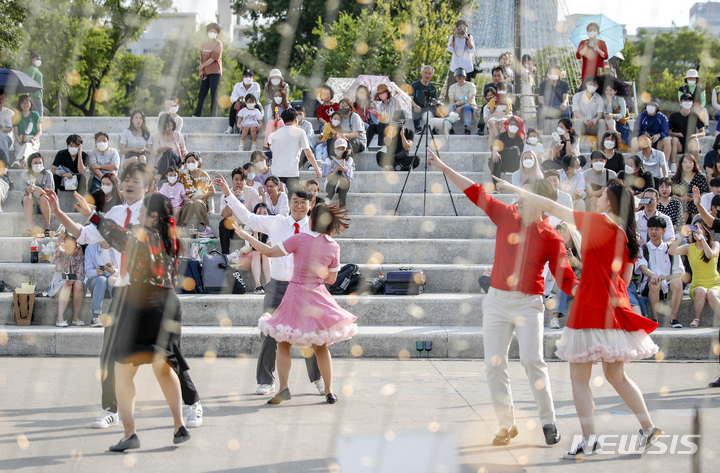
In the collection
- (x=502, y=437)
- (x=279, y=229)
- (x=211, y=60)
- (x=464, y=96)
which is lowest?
(x=502, y=437)

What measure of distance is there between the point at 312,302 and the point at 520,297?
6.47 feet

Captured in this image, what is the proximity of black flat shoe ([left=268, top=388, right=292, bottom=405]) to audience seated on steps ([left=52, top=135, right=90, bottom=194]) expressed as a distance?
7.82m

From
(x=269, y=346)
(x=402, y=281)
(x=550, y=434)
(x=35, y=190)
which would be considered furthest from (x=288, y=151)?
(x=550, y=434)

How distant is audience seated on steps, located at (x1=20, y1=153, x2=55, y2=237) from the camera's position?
41.5 ft

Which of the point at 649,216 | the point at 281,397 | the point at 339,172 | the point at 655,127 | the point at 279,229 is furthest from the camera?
the point at 655,127

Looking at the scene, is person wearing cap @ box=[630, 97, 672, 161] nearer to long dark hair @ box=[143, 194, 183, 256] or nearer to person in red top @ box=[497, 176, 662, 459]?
person in red top @ box=[497, 176, 662, 459]

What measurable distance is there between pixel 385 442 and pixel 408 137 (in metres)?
10.1

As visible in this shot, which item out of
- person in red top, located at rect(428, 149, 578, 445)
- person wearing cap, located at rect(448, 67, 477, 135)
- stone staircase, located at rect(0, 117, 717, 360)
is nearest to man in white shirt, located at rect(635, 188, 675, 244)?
stone staircase, located at rect(0, 117, 717, 360)

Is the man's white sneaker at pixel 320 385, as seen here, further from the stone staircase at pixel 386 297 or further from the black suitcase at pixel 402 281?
the black suitcase at pixel 402 281

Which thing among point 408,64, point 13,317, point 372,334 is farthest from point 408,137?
point 408,64

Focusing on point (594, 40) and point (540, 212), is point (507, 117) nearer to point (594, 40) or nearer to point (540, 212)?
point (594, 40)

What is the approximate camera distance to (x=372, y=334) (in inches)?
389

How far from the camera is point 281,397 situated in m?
7.20

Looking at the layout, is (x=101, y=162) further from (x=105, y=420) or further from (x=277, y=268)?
(x=105, y=420)
